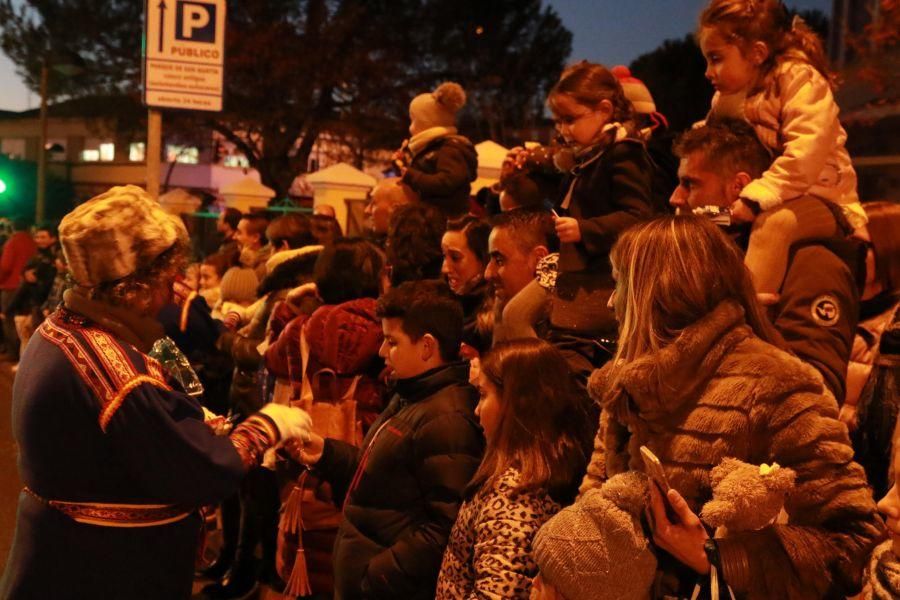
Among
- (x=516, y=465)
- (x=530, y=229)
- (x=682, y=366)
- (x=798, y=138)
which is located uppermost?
(x=798, y=138)

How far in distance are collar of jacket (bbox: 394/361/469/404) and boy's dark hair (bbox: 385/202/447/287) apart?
1.32 meters

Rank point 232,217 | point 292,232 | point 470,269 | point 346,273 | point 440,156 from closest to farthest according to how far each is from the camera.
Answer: point 470,269 → point 346,273 → point 440,156 → point 292,232 → point 232,217

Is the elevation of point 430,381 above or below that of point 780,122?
below

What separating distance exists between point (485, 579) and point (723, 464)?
3.37 ft

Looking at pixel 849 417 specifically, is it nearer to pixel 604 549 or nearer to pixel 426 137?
pixel 604 549

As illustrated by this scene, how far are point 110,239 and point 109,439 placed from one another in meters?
0.63

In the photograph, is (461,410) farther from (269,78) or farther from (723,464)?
(269,78)

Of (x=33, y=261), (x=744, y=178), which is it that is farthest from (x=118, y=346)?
(x=33, y=261)

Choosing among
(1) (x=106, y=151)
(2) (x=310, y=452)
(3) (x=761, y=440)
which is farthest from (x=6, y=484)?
(1) (x=106, y=151)

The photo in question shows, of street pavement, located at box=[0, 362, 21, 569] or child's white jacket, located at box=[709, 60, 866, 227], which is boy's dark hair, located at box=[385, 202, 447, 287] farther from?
street pavement, located at box=[0, 362, 21, 569]

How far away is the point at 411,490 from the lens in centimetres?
384

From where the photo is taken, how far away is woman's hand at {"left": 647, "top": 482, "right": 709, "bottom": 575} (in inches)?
94.7

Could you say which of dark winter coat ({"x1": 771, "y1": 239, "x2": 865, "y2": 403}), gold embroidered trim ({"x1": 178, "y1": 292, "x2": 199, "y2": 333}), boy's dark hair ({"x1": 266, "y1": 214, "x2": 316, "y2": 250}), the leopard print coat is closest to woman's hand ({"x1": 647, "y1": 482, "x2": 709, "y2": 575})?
the leopard print coat

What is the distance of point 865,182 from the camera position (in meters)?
12.2
